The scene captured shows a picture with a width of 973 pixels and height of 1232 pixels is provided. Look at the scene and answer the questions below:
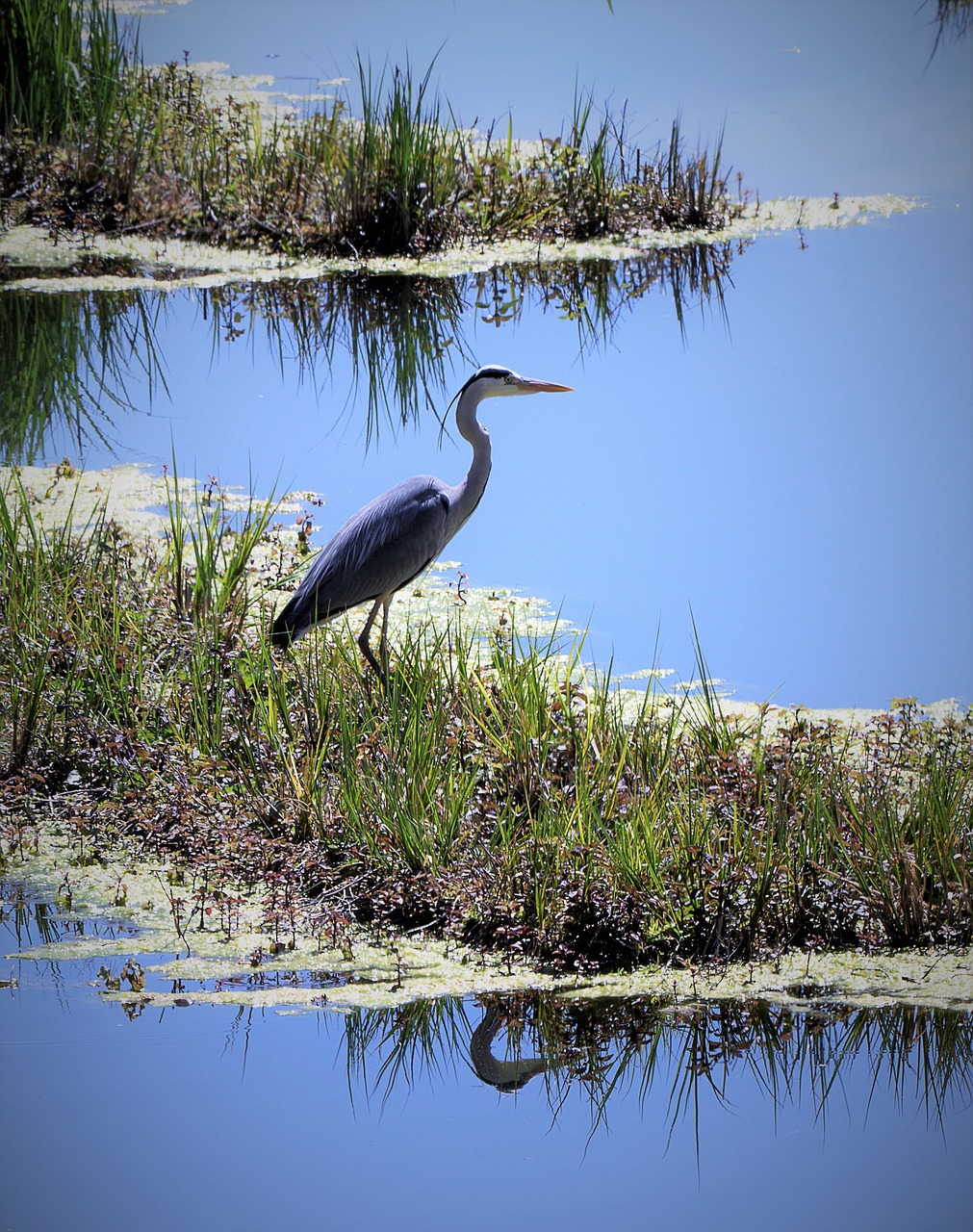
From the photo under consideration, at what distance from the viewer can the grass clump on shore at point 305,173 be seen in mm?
9422

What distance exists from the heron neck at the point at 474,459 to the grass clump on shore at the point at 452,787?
61cm

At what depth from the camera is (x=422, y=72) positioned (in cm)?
981

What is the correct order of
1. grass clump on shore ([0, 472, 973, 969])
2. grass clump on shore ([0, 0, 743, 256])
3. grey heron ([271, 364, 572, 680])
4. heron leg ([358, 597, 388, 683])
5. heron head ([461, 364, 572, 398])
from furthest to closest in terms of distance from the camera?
grass clump on shore ([0, 0, 743, 256])
heron head ([461, 364, 572, 398])
grey heron ([271, 364, 572, 680])
heron leg ([358, 597, 388, 683])
grass clump on shore ([0, 472, 973, 969])

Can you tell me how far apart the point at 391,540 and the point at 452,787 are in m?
1.40

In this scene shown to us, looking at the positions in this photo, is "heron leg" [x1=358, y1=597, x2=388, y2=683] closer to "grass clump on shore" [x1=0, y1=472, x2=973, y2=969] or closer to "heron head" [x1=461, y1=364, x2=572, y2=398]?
"grass clump on shore" [x1=0, y1=472, x2=973, y2=969]

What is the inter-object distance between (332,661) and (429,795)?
1.05 meters

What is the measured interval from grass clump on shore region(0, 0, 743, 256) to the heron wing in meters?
4.66

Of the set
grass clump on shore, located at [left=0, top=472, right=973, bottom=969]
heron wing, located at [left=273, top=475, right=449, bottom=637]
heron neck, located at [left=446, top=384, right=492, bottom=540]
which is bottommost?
grass clump on shore, located at [left=0, top=472, right=973, bottom=969]

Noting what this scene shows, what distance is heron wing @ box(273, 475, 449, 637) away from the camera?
5047mm

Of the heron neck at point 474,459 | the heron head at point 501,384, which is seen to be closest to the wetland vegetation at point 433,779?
the heron neck at point 474,459

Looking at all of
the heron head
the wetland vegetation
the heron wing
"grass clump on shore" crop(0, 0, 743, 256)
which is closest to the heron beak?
the heron head

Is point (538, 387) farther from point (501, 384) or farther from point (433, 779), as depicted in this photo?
point (433, 779)

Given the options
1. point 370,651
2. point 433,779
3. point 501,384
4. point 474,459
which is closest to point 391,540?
point 370,651

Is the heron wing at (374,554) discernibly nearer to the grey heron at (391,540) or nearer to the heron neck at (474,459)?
the grey heron at (391,540)
